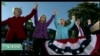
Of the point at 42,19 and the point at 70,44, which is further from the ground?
the point at 42,19

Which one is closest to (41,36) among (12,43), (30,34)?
(30,34)

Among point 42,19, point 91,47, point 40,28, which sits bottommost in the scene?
point 91,47

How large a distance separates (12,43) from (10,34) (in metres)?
0.22

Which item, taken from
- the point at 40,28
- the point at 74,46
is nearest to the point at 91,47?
the point at 74,46

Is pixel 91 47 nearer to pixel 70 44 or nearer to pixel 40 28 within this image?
pixel 70 44

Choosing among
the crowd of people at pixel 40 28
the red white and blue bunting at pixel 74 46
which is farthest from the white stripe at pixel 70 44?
the crowd of people at pixel 40 28

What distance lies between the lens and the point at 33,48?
6531mm

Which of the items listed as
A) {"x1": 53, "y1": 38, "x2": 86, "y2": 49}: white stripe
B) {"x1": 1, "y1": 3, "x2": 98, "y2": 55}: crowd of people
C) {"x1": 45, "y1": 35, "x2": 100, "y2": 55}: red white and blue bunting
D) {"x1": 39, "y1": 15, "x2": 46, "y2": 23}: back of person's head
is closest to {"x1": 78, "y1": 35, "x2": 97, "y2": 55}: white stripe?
{"x1": 45, "y1": 35, "x2": 100, "y2": 55}: red white and blue bunting

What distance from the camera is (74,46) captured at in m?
6.57

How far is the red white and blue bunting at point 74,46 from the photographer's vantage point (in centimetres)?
651

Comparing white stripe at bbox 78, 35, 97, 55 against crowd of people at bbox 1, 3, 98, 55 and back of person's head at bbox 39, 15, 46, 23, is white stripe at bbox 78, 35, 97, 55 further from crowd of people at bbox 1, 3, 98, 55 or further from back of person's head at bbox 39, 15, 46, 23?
back of person's head at bbox 39, 15, 46, 23

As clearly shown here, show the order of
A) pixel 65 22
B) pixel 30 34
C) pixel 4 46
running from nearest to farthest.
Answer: pixel 4 46 → pixel 30 34 → pixel 65 22

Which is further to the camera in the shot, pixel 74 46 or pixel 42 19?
pixel 42 19

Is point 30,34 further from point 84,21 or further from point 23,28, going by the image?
point 84,21
